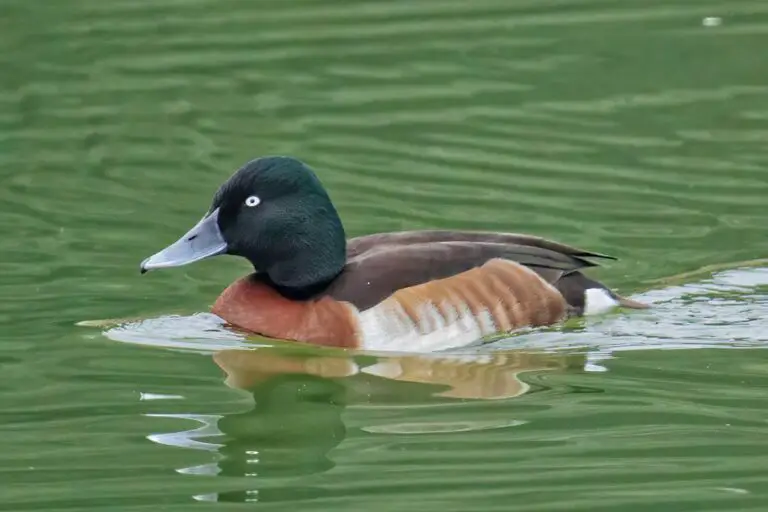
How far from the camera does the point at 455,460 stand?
261 inches

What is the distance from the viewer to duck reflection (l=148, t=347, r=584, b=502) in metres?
6.66

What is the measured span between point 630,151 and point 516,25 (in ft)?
11.8

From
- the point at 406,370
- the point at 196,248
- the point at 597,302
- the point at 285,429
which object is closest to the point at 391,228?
the point at 597,302

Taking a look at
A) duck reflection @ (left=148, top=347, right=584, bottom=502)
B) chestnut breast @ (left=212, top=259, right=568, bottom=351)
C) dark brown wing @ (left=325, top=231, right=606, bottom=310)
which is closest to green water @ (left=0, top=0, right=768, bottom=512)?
duck reflection @ (left=148, top=347, right=584, bottom=502)

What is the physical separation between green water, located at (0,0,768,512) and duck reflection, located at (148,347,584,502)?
2 cm

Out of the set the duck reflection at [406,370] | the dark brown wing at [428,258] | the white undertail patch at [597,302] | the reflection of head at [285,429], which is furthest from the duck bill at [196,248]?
the white undertail patch at [597,302]

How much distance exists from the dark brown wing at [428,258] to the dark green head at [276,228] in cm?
17

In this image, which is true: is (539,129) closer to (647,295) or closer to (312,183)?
(647,295)

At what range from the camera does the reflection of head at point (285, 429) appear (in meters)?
6.65

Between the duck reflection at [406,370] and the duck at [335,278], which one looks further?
the duck at [335,278]

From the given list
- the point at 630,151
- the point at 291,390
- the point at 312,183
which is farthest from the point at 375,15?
the point at 291,390

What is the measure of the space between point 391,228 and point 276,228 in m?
2.11

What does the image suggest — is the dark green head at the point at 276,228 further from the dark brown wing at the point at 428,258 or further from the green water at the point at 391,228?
the green water at the point at 391,228

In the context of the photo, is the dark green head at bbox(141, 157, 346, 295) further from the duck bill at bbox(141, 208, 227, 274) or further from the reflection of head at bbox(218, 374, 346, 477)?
the reflection of head at bbox(218, 374, 346, 477)
